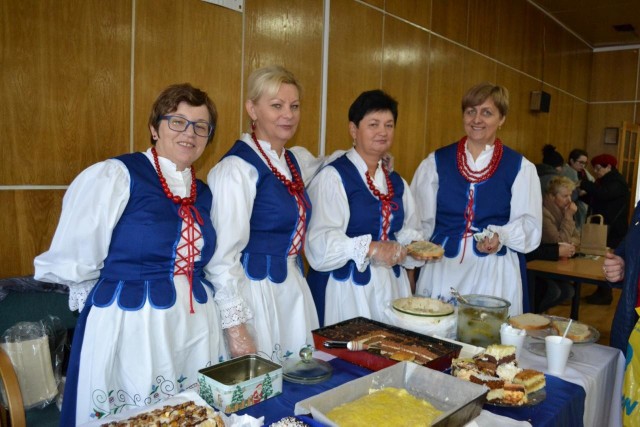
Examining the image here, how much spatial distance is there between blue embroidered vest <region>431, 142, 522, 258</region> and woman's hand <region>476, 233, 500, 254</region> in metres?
0.11

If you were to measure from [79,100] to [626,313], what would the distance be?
2.42 meters

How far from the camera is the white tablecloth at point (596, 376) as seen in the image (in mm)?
1537

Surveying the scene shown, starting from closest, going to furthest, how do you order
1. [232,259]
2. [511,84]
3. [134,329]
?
[134,329] → [232,259] → [511,84]

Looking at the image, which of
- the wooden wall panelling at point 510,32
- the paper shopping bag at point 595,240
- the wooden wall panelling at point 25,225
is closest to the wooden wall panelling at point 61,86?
the wooden wall panelling at point 25,225

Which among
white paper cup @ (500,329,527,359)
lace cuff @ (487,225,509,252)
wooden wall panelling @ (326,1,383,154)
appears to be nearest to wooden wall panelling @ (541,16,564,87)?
wooden wall panelling @ (326,1,383,154)

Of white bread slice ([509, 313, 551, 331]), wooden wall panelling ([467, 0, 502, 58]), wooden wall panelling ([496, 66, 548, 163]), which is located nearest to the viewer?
white bread slice ([509, 313, 551, 331])

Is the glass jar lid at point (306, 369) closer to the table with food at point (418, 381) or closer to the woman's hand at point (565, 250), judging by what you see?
the table with food at point (418, 381)

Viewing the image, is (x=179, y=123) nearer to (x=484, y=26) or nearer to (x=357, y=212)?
(x=357, y=212)

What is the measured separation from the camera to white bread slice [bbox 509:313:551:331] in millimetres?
1748

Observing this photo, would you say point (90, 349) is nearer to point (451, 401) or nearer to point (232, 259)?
point (232, 259)

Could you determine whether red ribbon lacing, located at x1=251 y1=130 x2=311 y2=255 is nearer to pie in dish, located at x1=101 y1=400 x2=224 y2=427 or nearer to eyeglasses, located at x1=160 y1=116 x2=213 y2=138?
eyeglasses, located at x1=160 y1=116 x2=213 y2=138

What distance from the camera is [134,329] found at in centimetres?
156

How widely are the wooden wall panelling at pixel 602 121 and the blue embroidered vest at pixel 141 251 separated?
9676 mm

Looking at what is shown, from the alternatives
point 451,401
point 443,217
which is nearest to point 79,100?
point 443,217
